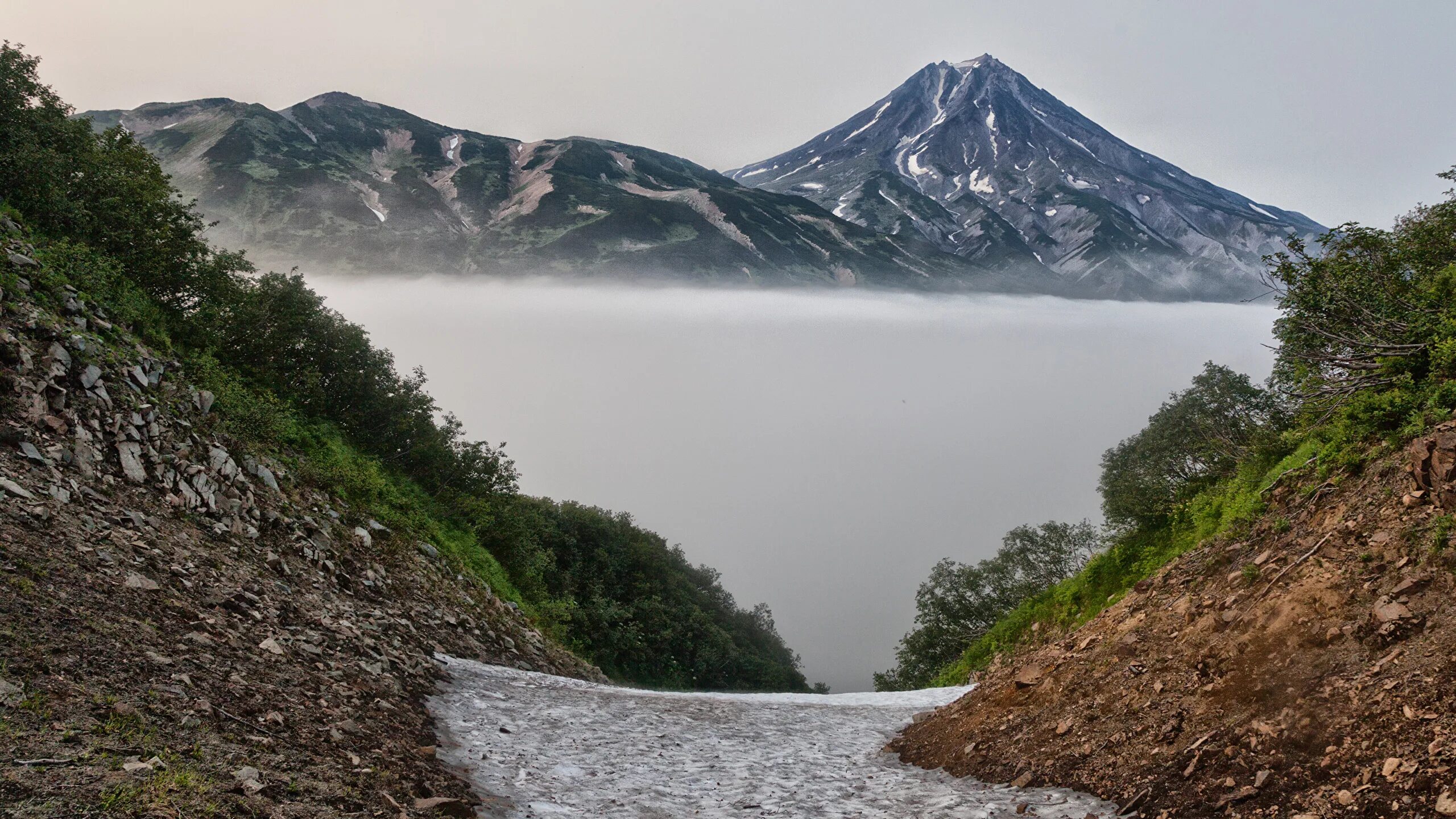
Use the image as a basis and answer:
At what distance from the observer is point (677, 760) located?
1190 centimetres

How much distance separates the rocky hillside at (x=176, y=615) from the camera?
19.8ft

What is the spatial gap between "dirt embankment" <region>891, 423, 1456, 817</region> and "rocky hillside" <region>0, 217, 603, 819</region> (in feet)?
26.2

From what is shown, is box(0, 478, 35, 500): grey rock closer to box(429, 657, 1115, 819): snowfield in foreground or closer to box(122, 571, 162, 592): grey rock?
box(122, 571, 162, 592): grey rock

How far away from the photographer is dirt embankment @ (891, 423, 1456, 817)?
6590 millimetres

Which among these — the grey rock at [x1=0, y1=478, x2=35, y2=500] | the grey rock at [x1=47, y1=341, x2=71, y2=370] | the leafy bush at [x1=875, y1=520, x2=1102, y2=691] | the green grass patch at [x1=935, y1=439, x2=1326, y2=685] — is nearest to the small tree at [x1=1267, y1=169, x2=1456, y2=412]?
the green grass patch at [x1=935, y1=439, x2=1326, y2=685]

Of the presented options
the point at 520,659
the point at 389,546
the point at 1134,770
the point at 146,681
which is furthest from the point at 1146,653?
the point at 389,546

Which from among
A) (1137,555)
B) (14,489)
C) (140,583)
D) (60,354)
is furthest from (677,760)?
(1137,555)

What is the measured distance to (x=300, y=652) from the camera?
35.0 ft

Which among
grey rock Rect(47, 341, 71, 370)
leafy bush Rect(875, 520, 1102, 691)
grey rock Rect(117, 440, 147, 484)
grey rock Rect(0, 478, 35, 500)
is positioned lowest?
leafy bush Rect(875, 520, 1102, 691)

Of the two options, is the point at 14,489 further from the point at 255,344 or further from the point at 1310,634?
the point at 1310,634

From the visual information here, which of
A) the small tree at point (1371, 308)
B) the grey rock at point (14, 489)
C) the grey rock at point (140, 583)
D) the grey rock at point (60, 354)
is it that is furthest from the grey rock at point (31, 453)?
the small tree at point (1371, 308)

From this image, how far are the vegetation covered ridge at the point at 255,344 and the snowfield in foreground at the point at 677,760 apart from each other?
8825 millimetres

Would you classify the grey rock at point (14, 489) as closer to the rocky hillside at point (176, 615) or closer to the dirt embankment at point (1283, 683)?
the rocky hillside at point (176, 615)

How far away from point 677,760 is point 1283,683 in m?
8.59
